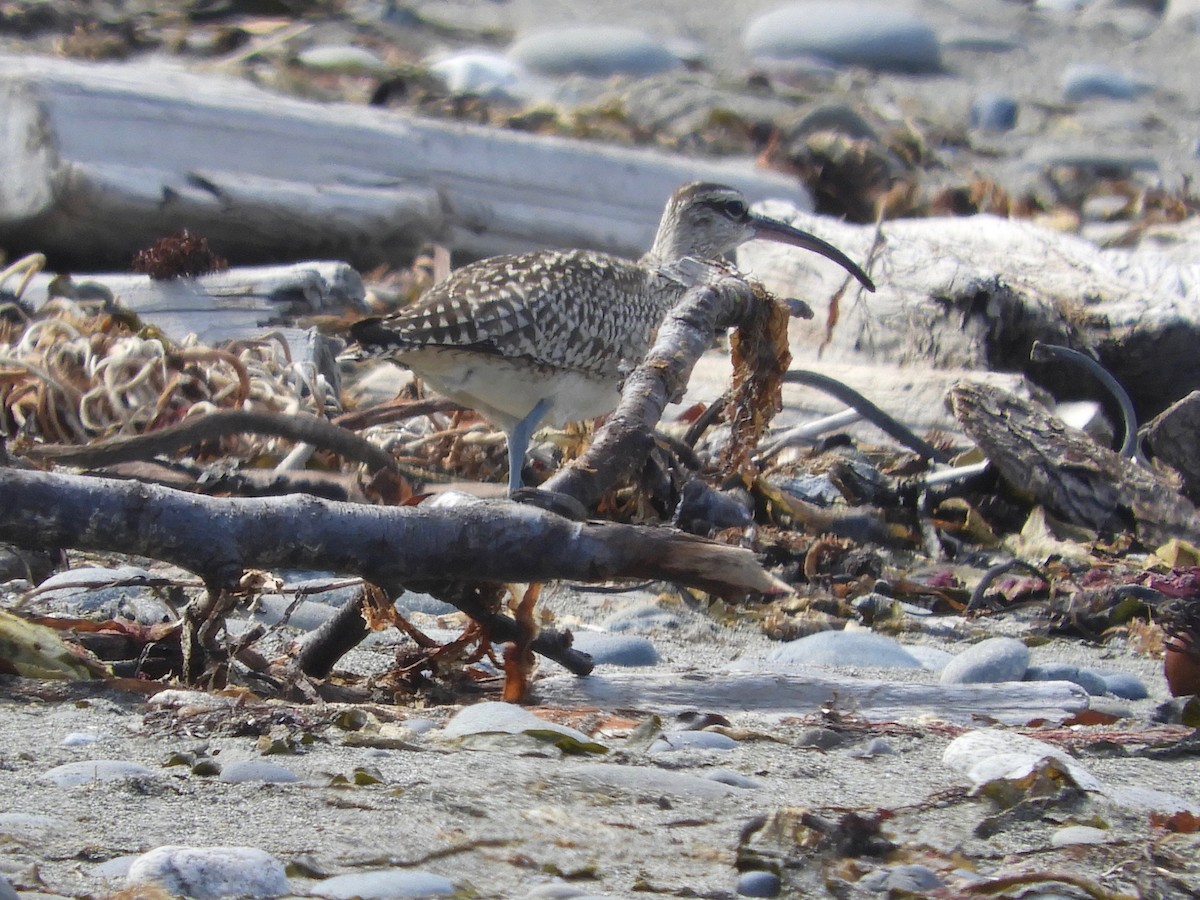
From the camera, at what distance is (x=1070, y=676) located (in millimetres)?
3877

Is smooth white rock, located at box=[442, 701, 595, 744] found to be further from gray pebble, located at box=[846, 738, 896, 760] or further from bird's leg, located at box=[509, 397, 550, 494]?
bird's leg, located at box=[509, 397, 550, 494]

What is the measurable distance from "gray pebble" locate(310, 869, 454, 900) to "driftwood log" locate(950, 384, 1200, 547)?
3.61 m

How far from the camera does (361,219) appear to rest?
826 cm

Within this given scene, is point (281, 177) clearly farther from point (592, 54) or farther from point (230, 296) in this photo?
point (592, 54)

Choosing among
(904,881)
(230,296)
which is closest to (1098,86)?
(230,296)

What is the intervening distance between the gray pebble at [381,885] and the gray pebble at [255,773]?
0.45 m

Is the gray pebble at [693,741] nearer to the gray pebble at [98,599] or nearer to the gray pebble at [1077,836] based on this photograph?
the gray pebble at [1077,836]

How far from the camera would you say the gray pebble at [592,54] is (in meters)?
16.9

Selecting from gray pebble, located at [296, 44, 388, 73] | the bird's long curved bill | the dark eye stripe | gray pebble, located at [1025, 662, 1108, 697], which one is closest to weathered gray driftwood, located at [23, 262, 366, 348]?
the dark eye stripe

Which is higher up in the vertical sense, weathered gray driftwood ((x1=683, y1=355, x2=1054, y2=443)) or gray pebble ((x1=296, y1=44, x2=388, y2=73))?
gray pebble ((x1=296, y1=44, x2=388, y2=73))

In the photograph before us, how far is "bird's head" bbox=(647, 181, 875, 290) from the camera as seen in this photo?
671 centimetres

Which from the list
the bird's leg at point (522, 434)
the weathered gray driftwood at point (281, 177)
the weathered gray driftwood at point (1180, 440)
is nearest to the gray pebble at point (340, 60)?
the weathered gray driftwood at point (281, 177)

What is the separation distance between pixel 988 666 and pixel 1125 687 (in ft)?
1.11

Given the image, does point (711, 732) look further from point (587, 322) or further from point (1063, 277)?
point (1063, 277)
